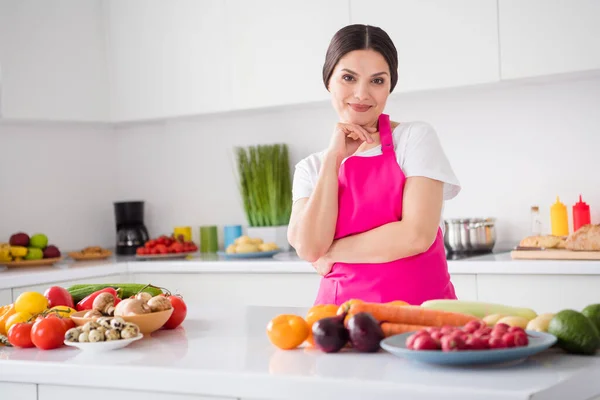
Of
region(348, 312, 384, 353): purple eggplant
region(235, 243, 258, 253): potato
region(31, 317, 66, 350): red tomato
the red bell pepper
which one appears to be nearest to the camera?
region(348, 312, 384, 353): purple eggplant

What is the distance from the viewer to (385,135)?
2320mm

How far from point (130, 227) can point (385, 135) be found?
2781mm

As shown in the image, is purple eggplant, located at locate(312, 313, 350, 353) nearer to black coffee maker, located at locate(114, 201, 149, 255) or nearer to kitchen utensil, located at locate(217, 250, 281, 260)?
kitchen utensil, located at locate(217, 250, 281, 260)

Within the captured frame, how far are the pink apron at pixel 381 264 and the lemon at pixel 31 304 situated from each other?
748 millimetres

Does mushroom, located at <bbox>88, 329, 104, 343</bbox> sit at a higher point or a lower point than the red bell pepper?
lower

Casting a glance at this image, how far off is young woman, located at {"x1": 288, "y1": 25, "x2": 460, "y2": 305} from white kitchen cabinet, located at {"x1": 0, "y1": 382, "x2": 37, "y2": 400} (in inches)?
30.7

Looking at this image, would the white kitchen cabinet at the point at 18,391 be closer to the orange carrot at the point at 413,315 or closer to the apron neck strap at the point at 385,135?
the orange carrot at the point at 413,315

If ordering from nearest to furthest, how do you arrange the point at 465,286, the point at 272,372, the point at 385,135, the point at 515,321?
the point at 272,372 < the point at 515,321 < the point at 385,135 < the point at 465,286

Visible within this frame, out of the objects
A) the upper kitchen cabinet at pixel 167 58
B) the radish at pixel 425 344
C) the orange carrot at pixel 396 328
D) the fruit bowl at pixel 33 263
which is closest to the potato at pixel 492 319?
the orange carrot at pixel 396 328

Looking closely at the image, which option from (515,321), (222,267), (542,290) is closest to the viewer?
(515,321)

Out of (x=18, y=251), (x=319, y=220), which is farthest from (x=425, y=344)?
(x=18, y=251)

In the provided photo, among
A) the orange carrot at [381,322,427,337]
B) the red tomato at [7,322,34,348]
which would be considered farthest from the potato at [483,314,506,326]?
the red tomato at [7,322,34,348]

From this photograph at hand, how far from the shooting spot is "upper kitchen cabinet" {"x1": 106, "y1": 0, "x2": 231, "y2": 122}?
4395mm

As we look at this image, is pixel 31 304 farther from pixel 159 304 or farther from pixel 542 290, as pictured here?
pixel 542 290
